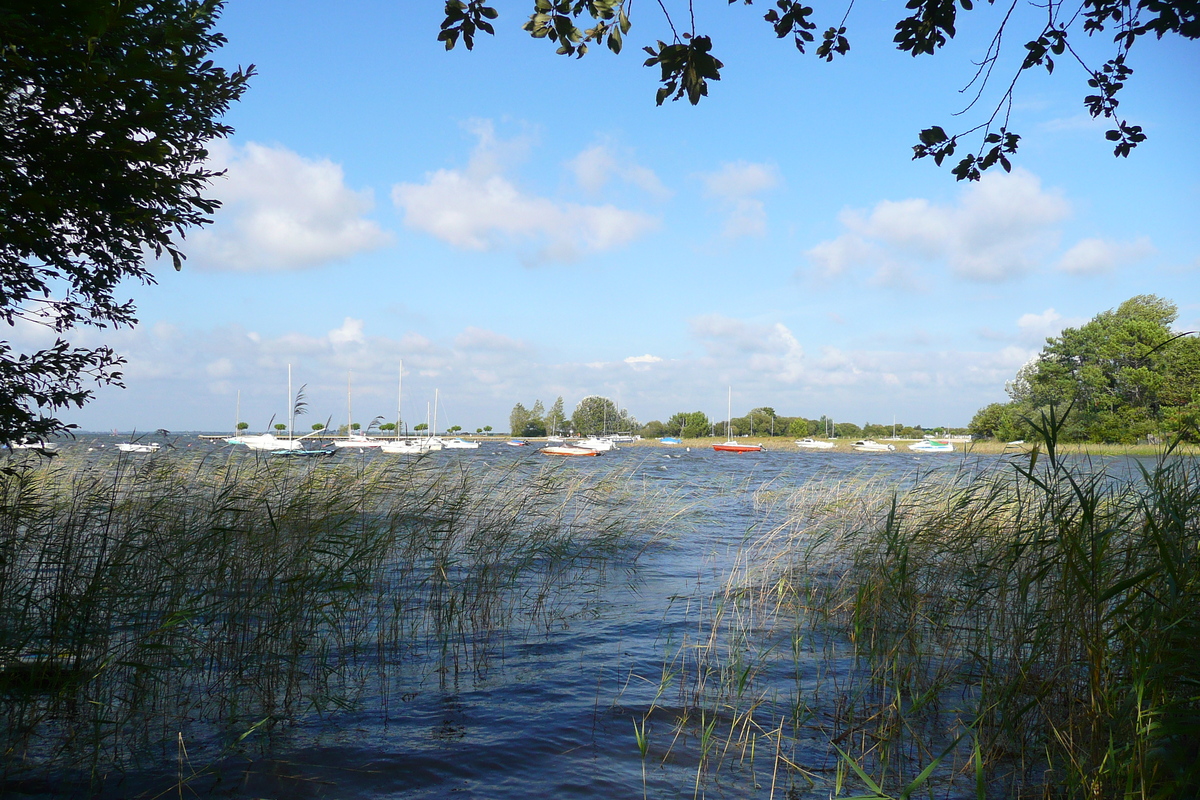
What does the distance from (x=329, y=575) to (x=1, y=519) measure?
112 inches

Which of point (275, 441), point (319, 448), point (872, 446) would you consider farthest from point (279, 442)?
point (872, 446)

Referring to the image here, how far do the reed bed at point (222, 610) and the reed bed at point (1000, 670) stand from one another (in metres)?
2.69

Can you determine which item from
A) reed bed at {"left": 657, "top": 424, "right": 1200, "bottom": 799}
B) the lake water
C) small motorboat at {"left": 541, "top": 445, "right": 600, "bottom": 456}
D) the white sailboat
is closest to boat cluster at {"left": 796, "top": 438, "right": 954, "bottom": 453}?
small motorboat at {"left": 541, "top": 445, "right": 600, "bottom": 456}

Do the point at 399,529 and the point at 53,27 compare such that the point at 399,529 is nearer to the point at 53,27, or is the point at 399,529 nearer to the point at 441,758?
the point at 441,758

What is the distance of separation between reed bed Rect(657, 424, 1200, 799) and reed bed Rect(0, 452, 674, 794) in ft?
8.84

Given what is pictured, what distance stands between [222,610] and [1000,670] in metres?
6.51

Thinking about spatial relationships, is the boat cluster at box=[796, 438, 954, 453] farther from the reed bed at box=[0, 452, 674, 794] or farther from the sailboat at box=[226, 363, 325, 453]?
the reed bed at box=[0, 452, 674, 794]

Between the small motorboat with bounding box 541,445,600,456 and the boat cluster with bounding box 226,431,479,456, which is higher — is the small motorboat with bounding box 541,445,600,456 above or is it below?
below

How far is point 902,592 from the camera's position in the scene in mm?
5551

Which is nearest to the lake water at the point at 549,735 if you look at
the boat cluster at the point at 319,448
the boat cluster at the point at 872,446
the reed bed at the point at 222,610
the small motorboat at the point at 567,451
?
the reed bed at the point at 222,610

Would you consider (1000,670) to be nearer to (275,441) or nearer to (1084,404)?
(1084,404)

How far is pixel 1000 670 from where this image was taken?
16.9ft

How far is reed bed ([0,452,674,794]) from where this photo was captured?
4.50 m

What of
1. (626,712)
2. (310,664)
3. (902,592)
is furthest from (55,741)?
(902,592)
